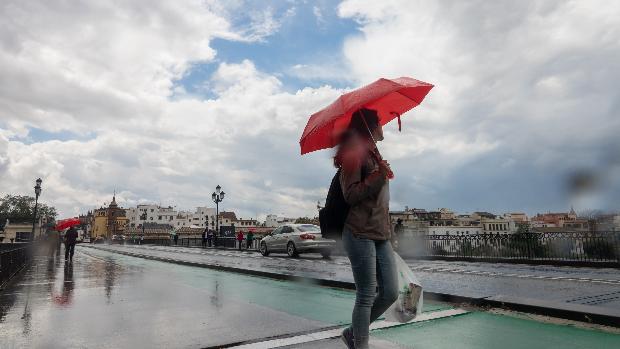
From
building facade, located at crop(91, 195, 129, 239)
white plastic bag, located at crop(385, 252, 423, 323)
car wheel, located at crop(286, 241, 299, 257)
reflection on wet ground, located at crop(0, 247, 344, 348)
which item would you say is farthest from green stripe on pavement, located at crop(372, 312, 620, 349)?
A: building facade, located at crop(91, 195, 129, 239)

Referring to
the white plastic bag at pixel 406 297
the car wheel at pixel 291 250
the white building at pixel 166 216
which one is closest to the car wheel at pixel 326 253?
the car wheel at pixel 291 250

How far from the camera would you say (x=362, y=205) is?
9.63ft

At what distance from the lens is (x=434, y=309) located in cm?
570

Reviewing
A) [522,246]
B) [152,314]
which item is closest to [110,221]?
[522,246]

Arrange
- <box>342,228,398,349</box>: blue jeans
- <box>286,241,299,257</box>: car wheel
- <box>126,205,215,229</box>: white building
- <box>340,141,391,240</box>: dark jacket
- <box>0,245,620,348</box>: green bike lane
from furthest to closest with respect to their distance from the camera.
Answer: <box>126,205,215,229</box>: white building
<box>286,241,299,257</box>: car wheel
<box>0,245,620,348</box>: green bike lane
<box>342,228,398,349</box>: blue jeans
<box>340,141,391,240</box>: dark jacket

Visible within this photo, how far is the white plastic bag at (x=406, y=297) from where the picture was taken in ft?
10.2

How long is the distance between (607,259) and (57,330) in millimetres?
15894

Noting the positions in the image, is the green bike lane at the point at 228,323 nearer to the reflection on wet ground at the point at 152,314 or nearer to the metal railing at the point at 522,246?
the reflection on wet ground at the point at 152,314

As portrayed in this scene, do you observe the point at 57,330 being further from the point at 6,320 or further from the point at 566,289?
the point at 566,289

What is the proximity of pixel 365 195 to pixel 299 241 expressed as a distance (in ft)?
56.6

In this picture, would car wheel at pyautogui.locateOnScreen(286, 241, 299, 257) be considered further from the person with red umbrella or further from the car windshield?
the person with red umbrella

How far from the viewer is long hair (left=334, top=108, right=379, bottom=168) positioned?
3.06 meters

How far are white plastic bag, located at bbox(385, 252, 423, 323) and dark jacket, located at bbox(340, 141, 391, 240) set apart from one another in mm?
325

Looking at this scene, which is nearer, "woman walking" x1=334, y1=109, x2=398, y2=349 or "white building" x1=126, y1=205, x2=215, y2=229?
"woman walking" x1=334, y1=109, x2=398, y2=349
